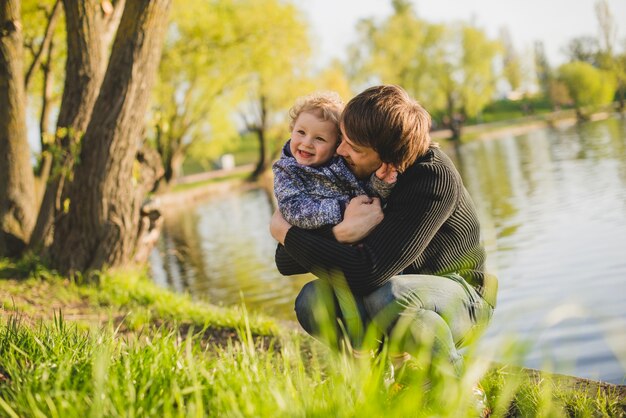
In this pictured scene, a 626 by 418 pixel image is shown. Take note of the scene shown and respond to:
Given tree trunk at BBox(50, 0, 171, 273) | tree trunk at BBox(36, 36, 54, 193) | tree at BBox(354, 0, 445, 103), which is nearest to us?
tree trunk at BBox(50, 0, 171, 273)

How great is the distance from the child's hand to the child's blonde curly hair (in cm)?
37

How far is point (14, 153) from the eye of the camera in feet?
22.9

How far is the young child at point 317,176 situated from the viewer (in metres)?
2.72

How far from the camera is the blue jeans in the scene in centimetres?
246

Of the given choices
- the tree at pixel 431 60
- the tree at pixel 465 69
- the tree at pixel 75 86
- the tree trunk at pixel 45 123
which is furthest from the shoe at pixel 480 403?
→ the tree at pixel 465 69

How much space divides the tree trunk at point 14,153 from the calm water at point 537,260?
6.32 ft

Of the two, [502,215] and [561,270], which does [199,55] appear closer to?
[502,215]

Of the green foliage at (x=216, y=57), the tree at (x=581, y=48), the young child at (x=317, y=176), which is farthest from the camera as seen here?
the tree at (x=581, y=48)

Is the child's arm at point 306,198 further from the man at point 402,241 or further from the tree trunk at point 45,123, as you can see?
the tree trunk at point 45,123

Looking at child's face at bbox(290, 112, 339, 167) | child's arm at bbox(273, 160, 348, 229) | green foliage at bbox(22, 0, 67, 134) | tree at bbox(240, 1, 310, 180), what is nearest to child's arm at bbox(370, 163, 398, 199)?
child's arm at bbox(273, 160, 348, 229)

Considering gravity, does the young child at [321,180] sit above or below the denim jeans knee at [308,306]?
above

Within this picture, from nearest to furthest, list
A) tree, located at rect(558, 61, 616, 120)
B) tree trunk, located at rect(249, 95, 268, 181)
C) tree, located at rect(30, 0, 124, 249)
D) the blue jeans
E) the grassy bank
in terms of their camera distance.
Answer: the grassy bank, the blue jeans, tree, located at rect(30, 0, 124, 249), tree trunk, located at rect(249, 95, 268, 181), tree, located at rect(558, 61, 616, 120)

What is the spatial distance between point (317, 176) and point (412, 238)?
522 millimetres

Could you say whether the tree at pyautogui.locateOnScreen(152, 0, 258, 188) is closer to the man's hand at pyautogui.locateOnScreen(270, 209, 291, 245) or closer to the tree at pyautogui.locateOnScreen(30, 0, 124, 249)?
the tree at pyautogui.locateOnScreen(30, 0, 124, 249)
